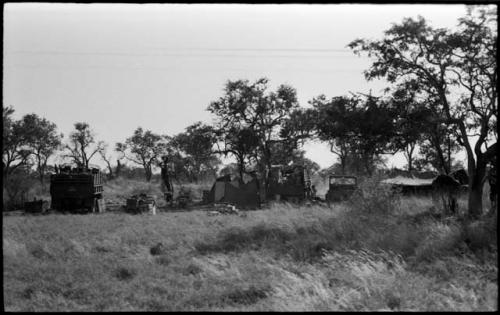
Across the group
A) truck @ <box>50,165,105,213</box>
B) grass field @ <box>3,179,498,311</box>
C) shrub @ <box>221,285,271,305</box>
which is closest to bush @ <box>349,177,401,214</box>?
grass field @ <box>3,179,498,311</box>

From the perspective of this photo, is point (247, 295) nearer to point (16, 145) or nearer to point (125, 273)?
point (125, 273)

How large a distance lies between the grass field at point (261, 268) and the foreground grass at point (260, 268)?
0.08 ft

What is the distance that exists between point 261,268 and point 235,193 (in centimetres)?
2101

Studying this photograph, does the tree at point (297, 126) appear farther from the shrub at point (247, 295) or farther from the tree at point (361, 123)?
the shrub at point (247, 295)

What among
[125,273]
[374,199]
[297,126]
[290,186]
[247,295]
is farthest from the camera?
[297,126]

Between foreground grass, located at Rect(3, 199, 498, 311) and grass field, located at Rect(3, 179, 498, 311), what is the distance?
0.9 inches

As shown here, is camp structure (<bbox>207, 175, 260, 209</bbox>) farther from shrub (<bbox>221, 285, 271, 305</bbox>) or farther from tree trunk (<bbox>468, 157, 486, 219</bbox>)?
shrub (<bbox>221, 285, 271, 305</bbox>)

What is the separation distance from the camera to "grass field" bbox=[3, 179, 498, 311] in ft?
21.4

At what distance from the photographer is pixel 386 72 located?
16.6 metres

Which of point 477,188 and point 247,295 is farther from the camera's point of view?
point 477,188

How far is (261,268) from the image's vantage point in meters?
8.62

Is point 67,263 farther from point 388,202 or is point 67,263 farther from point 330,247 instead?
point 388,202

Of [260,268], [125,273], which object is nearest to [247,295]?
[260,268]

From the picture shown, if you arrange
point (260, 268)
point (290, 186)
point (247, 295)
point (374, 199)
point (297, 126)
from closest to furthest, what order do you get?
point (247, 295) → point (260, 268) → point (374, 199) → point (290, 186) → point (297, 126)
